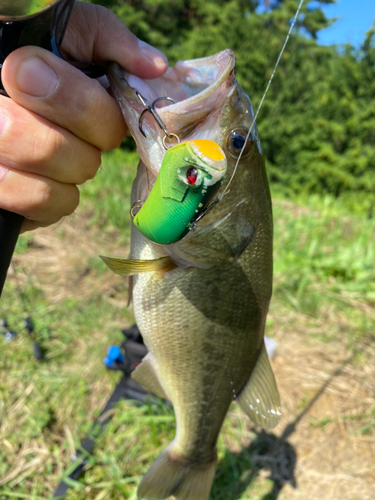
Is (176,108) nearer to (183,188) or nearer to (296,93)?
(183,188)

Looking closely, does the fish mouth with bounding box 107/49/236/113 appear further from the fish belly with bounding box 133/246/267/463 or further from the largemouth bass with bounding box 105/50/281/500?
the fish belly with bounding box 133/246/267/463

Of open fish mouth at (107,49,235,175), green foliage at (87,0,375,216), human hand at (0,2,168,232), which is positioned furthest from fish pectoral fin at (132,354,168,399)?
green foliage at (87,0,375,216)

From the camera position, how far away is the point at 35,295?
135 inches

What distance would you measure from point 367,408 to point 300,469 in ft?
2.61

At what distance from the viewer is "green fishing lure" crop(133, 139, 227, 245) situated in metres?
0.74

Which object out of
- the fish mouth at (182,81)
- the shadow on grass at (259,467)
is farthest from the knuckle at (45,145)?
the shadow on grass at (259,467)

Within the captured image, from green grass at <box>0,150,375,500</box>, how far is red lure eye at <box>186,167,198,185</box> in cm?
215

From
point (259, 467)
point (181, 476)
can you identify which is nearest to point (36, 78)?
point (181, 476)

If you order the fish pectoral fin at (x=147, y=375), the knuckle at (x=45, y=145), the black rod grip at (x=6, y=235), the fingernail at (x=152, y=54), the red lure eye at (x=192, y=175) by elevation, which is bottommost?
the fish pectoral fin at (x=147, y=375)

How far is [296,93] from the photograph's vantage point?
16.3 meters

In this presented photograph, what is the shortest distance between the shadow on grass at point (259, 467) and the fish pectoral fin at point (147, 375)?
1277mm

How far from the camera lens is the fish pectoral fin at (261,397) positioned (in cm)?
146

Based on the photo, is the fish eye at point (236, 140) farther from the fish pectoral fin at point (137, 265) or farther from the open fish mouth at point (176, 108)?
the fish pectoral fin at point (137, 265)

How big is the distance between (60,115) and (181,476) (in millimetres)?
1569
